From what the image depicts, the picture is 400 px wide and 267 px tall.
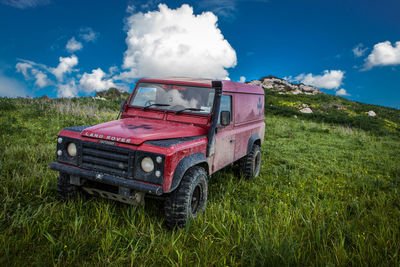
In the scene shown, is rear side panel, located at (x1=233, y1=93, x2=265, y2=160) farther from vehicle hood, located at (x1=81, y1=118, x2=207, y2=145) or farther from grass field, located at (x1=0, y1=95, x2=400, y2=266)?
vehicle hood, located at (x1=81, y1=118, x2=207, y2=145)

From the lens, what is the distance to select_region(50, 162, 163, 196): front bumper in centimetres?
300

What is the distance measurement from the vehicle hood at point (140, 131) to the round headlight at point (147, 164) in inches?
8.4

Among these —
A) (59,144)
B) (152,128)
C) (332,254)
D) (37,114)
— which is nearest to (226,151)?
(152,128)

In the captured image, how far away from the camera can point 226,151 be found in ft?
15.3

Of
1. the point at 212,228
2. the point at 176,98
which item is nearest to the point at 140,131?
the point at 176,98

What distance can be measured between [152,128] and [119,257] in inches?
65.5

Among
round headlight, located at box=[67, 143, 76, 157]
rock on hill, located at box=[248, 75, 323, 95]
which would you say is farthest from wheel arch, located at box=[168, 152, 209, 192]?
rock on hill, located at box=[248, 75, 323, 95]

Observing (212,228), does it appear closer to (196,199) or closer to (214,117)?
(196,199)

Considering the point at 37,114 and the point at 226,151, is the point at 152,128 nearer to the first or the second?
the point at 226,151

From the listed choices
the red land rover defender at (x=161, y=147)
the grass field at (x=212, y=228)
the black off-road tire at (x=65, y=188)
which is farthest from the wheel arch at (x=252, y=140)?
the black off-road tire at (x=65, y=188)

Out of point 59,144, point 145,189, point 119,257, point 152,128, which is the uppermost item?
point 152,128

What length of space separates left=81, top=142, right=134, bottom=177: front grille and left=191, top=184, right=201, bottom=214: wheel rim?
1.01 metres

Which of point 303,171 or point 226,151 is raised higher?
point 226,151

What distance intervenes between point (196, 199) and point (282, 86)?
42.7m
